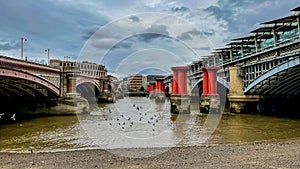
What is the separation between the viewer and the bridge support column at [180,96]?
3353 centimetres

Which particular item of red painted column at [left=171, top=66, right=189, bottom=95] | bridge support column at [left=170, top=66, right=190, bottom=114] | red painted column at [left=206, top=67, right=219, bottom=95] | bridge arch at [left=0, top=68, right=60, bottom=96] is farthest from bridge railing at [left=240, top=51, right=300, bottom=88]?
bridge arch at [left=0, top=68, right=60, bottom=96]

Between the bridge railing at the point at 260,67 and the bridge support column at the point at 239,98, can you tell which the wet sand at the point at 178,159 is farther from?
the bridge support column at the point at 239,98

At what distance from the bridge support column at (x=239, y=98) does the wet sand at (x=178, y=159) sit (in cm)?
2039

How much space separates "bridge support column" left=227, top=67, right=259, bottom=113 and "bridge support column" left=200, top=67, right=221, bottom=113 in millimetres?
1974

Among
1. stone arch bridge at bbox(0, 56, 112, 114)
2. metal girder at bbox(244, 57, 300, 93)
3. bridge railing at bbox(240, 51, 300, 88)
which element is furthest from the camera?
stone arch bridge at bbox(0, 56, 112, 114)

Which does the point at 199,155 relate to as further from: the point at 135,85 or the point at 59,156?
the point at 135,85

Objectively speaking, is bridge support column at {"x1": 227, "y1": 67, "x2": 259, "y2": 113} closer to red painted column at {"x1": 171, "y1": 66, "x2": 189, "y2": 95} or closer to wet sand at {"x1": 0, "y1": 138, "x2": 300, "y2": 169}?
red painted column at {"x1": 171, "y1": 66, "x2": 189, "y2": 95}

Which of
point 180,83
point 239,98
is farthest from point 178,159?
point 180,83

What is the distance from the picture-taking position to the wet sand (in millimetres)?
9523

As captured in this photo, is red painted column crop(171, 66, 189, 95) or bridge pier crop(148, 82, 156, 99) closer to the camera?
red painted column crop(171, 66, 189, 95)

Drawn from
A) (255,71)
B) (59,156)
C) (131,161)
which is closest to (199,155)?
(131,161)

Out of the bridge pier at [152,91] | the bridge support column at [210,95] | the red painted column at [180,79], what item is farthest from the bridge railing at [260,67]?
the bridge pier at [152,91]

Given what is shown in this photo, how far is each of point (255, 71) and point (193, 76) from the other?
24612mm

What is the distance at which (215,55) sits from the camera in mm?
50188
